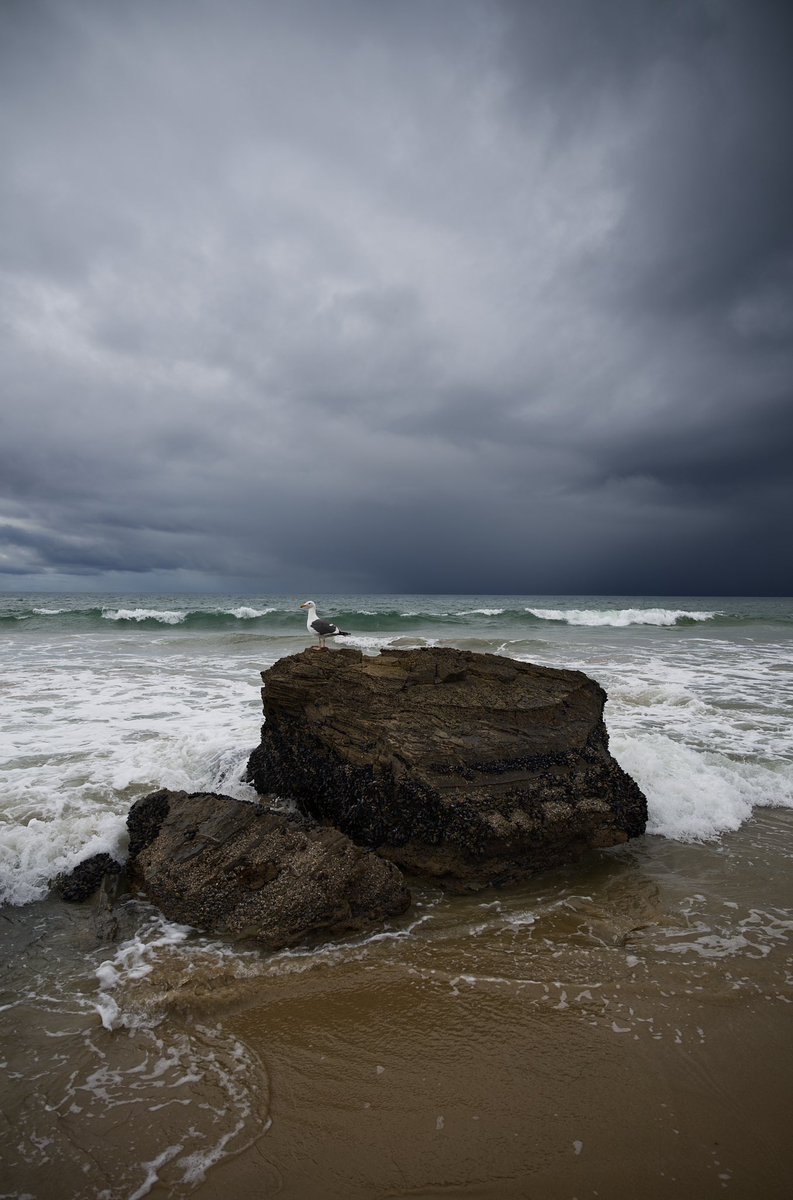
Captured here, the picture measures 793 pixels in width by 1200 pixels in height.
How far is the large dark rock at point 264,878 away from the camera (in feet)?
12.2

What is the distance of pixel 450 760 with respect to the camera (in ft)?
15.5

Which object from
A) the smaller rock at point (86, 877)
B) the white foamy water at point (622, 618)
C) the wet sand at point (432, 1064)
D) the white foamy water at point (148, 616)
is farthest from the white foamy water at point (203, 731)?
the white foamy water at point (622, 618)

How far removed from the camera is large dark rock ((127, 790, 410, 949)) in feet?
12.2

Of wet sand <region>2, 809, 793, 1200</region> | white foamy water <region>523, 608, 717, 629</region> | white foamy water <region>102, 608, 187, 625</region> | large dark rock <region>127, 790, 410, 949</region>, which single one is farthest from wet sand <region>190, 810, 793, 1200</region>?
white foamy water <region>102, 608, 187, 625</region>

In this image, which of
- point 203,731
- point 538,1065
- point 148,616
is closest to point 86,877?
point 538,1065

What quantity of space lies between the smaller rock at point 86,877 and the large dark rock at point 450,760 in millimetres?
1692

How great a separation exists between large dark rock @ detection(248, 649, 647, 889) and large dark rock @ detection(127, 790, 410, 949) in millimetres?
560

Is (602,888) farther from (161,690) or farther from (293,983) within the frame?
(161,690)

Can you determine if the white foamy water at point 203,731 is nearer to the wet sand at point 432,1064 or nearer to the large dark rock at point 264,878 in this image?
the large dark rock at point 264,878

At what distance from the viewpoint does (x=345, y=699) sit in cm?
542

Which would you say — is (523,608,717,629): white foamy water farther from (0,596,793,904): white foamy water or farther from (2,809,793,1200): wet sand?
(2,809,793,1200): wet sand

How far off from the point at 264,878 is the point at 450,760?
171 cm

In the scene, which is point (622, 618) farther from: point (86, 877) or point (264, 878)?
point (86, 877)

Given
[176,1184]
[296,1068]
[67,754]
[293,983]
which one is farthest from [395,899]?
[67,754]
